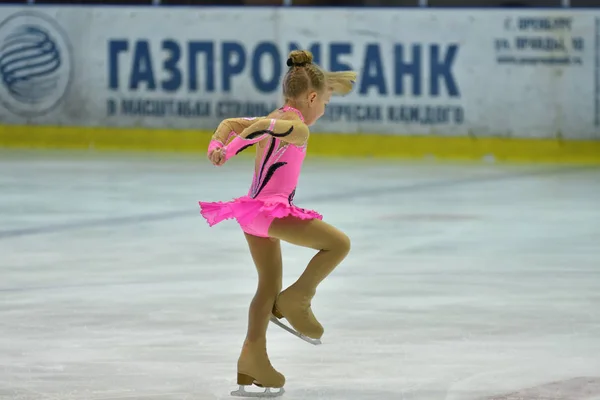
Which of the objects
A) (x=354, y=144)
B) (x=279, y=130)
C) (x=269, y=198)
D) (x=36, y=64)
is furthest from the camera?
(x=36, y=64)

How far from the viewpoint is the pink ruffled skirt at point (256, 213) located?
218 inches

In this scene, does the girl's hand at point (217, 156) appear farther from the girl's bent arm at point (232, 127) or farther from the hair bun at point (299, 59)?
the hair bun at point (299, 59)

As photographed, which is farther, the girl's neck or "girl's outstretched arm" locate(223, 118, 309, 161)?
the girl's neck

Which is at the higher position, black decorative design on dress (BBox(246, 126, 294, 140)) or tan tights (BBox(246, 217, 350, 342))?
black decorative design on dress (BBox(246, 126, 294, 140))

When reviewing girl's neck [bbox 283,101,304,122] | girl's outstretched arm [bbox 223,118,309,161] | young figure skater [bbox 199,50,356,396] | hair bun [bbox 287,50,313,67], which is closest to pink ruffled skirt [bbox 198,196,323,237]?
young figure skater [bbox 199,50,356,396]

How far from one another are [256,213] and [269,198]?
8 cm

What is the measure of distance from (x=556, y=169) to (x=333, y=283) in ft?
25.7

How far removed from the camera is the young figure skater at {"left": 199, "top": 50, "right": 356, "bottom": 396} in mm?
5551

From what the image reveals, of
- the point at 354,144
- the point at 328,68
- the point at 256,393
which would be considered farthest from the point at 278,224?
the point at 328,68

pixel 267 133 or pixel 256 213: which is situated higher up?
pixel 267 133

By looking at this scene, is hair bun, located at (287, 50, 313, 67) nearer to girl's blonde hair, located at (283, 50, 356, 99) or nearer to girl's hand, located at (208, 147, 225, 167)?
girl's blonde hair, located at (283, 50, 356, 99)

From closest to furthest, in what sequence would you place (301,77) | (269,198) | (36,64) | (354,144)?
1. (269,198)
2. (301,77)
3. (354,144)
4. (36,64)

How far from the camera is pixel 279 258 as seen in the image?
18.7 ft

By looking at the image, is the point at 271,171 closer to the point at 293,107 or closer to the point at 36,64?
the point at 293,107
